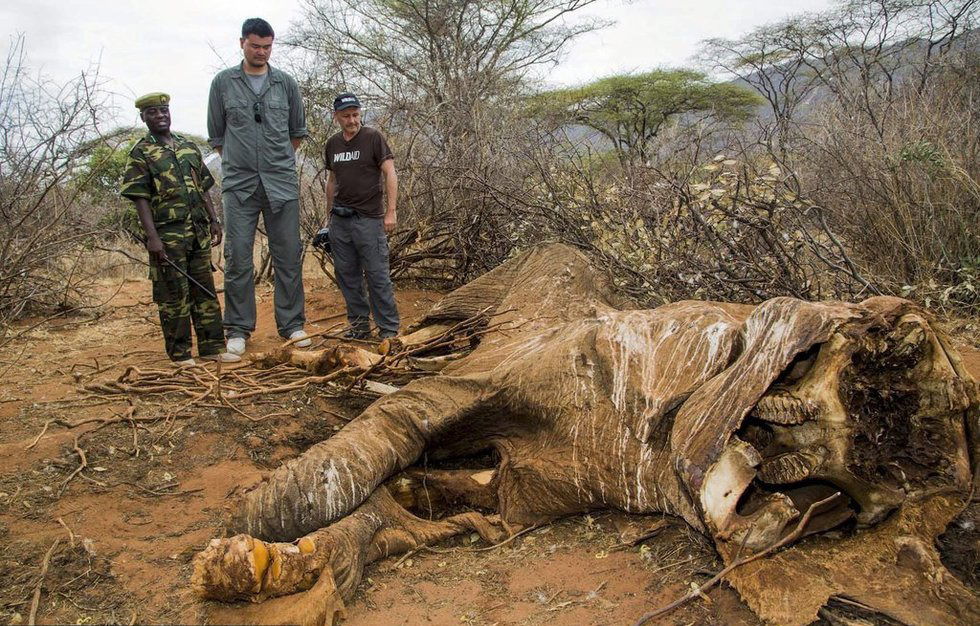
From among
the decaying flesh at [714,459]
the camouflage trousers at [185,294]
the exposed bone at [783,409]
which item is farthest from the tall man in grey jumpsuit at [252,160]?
the exposed bone at [783,409]

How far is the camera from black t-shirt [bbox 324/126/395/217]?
5.32 m

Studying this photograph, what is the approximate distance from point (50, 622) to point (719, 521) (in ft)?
6.86

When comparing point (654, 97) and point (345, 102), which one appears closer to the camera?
point (345, 102)

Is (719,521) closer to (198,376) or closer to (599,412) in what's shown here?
(599,412)

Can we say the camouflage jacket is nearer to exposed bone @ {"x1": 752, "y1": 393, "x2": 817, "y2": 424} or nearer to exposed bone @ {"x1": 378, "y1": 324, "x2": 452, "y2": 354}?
exposed bone @ {"x1": 378, "y1": 324, "x2": 452, "y2": 354}

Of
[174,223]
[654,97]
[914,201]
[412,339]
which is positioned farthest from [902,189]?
[654,97]

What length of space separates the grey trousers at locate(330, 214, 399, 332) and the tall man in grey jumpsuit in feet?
1.12

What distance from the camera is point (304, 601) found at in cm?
231

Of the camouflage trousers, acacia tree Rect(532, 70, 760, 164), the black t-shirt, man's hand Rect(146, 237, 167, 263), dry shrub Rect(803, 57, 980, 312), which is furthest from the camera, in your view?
acacia tree Rect(532, 70, 760, 164)

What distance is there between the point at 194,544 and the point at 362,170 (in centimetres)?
317

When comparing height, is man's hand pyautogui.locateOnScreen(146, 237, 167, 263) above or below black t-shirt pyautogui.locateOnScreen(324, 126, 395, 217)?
below

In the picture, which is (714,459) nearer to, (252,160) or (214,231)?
(252,160)

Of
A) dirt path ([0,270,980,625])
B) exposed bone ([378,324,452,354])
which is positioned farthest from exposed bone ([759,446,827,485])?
exposed bone ([378,324,452,354])

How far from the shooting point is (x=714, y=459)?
226 cm
